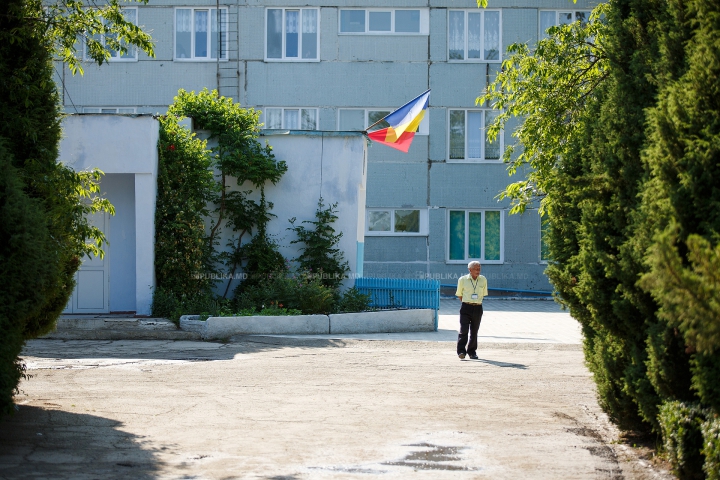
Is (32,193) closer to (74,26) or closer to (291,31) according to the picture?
(74,26)

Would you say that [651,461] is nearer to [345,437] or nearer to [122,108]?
[345,437]

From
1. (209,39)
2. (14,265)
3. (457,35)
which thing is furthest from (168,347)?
(457,35)

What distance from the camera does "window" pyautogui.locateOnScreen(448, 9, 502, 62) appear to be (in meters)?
27.8

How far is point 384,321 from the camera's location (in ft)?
55.3

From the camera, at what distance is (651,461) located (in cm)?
672

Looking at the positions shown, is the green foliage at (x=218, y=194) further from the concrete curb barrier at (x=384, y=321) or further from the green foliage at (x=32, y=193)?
the green foliage at (x=32, y=193)

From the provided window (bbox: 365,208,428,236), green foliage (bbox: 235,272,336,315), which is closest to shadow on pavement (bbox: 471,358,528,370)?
green foliage (bbox: 235,272,336,315)

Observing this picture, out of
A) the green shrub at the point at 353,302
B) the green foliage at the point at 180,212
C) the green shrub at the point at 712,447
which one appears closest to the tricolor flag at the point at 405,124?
the green shrub at the point at 353,302

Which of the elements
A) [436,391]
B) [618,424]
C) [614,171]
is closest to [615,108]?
[614,171]

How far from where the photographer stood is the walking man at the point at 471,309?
43.7 ft

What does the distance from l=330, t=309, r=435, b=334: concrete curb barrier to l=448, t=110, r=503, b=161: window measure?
1136cm

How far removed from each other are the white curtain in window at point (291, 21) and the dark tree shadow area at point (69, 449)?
68.7 feet

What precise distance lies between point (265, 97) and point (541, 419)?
67.3 feet

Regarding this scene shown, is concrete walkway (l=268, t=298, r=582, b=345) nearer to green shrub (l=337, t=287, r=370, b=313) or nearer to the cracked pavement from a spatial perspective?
green shrub (l=337, t=287, r=370, b=313)
